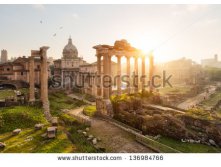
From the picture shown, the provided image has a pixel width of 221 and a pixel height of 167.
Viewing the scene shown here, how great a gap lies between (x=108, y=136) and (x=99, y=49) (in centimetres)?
1225

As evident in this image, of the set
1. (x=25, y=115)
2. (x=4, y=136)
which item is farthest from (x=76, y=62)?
(x=4, y=136)

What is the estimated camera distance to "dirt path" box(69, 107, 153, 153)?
14.1 metres

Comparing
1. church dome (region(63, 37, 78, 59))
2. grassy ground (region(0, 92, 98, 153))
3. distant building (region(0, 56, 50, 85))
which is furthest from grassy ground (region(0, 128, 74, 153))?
church dome (region(63, 37, 78, 59))

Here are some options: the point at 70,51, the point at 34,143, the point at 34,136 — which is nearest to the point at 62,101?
the point at 34,136

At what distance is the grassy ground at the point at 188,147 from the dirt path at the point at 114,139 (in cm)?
269

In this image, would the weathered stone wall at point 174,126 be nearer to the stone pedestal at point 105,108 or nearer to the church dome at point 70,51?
the stone pedestal at point 105,108

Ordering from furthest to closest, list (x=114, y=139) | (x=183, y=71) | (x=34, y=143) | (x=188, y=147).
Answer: (x=183, y=71) < (x=114, y=139) < (x=188, y=147) < (x=34, y=143)

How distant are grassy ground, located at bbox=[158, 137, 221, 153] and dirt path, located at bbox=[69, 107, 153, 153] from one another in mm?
2687

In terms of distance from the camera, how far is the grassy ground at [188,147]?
14961 mm

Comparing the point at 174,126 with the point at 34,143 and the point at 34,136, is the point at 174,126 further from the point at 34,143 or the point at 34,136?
the point at 34,136

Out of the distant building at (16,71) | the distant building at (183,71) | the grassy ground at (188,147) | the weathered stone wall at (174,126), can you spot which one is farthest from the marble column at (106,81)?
the distant building at (183,71)

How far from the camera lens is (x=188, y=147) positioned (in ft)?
50.4

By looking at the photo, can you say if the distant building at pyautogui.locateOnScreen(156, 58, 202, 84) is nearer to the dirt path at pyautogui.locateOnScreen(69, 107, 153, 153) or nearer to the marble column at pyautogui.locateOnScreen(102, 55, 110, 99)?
the marble column at pyautogui.locateOnScreen(102, 55, 110, 99)

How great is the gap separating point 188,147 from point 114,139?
20.4ft
